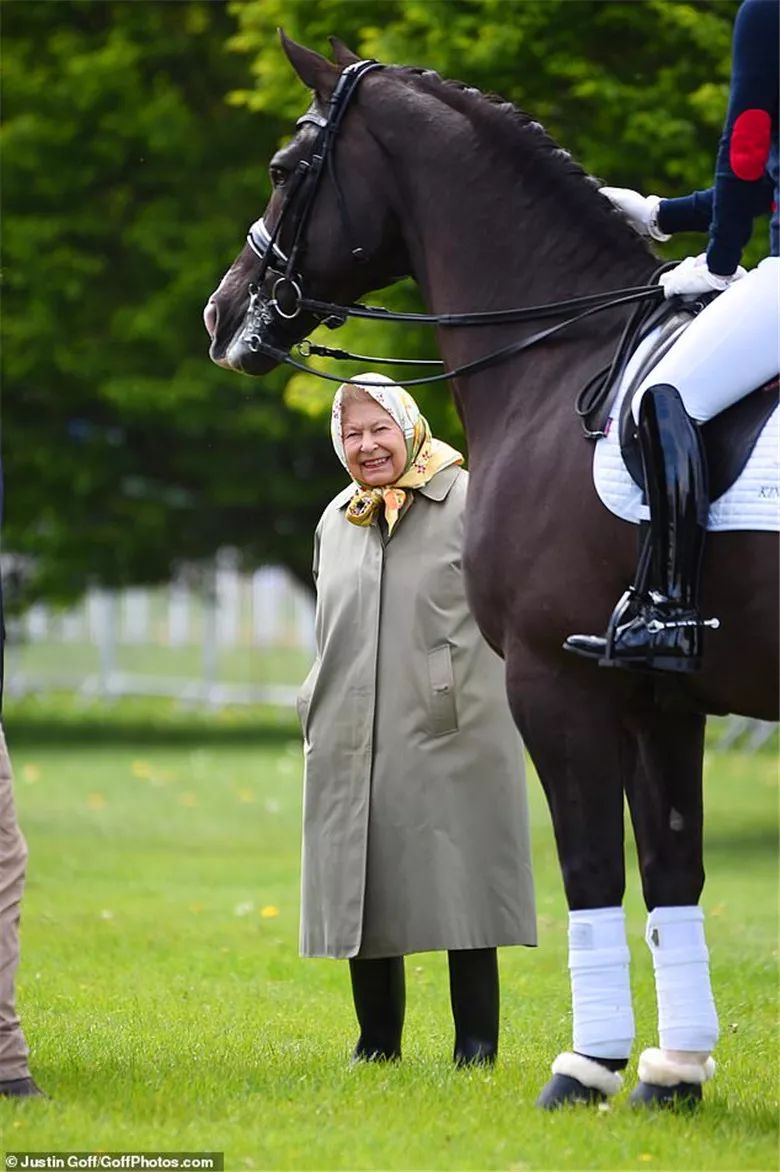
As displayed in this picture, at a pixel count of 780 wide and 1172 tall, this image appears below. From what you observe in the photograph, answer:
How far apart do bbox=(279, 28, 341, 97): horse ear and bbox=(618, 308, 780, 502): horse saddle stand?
5.00 ft

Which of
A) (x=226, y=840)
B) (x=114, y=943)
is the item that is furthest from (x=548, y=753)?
(x=226, y=840)

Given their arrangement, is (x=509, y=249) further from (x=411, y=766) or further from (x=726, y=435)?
(x=411, y=766)

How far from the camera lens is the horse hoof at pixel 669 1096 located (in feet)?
19.5

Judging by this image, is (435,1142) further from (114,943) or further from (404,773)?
(114,943)

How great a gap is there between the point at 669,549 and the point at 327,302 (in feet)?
5.25

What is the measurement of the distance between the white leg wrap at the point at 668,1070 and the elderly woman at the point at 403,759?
0.83 meters

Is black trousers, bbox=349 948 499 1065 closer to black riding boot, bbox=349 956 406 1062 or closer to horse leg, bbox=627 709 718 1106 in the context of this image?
black riding boot, bbox=349 956 406 1062

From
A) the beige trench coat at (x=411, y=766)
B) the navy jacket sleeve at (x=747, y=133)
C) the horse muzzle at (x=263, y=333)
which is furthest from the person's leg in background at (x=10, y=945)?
the navy jacket sleeve at (x=747, y=133)

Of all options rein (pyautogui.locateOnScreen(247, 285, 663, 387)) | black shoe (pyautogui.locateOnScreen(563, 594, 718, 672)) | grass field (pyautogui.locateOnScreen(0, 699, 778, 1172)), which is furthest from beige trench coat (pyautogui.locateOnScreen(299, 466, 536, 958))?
black shoe (pyautogui.locateOnScreen(563, 594, 718, 672))

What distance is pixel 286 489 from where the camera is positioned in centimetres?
2366

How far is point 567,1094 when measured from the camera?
5918 millimetres

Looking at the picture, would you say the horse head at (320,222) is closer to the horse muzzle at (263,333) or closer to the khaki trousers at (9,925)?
the horse muzzle at (263,333)

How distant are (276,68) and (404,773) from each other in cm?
974

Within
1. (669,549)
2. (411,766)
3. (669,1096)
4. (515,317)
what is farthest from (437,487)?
(669,1096)
